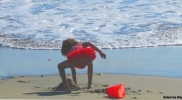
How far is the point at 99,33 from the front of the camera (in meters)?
10.5

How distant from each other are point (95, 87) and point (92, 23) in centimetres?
592

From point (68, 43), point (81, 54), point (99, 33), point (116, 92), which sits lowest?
point (116, 92)

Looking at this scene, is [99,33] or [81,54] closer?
[81,54]

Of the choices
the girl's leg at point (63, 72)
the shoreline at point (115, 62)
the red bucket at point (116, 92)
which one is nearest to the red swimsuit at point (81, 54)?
the girl's leg at point (63, 72)

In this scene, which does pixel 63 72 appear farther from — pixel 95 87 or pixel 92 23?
pixel 92 23

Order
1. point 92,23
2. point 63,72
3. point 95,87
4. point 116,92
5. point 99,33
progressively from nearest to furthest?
point 116,92
point 63,72
point 95,87
point 99,33
point 92,23

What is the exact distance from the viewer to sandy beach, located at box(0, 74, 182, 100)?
5051mm

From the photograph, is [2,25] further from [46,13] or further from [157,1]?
[157,1]

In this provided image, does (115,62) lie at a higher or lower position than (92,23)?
lower

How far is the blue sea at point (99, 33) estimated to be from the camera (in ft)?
24.4

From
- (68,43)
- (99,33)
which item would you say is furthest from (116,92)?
(99,33)

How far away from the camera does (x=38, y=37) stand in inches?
407

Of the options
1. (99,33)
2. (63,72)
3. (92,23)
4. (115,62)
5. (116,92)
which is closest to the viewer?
(116,92)

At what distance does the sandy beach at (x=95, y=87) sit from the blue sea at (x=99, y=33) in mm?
394
